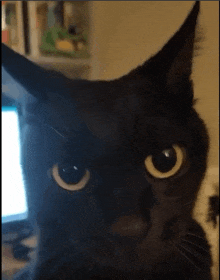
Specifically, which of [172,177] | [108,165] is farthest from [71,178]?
[172,177]

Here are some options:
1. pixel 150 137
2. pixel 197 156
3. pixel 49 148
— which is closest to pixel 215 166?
pixel 197 156

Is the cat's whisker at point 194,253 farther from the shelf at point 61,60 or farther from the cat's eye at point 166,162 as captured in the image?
the shelf at point 61,60

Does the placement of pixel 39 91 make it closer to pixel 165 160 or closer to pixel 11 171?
pixel 11 171

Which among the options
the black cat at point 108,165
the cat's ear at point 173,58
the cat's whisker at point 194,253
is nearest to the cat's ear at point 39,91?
the black cat at point 108,165

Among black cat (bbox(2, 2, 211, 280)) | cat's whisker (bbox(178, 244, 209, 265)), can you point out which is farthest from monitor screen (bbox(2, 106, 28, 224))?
cat's whisker (bbox(178, 244, 209, 265))

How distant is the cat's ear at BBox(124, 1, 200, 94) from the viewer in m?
0.38

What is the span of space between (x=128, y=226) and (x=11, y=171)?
0.20 meters

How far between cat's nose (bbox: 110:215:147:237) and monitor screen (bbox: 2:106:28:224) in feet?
0.48

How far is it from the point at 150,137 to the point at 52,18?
234mm

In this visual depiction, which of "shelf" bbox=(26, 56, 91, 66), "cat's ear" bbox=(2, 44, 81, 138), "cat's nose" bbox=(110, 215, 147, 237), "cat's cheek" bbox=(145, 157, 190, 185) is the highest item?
"shelf" bbox=(26, 56, 91, 66)

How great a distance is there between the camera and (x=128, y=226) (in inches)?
14.6

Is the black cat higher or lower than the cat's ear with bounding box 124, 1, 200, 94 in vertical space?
lower

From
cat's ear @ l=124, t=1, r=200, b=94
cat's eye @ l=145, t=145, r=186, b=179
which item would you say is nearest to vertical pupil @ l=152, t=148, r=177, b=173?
cat's eye @ l=145, t=145, r=186, b=179

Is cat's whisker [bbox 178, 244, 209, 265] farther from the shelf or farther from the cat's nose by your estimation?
the shelf
